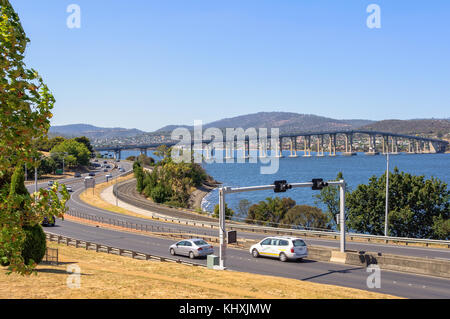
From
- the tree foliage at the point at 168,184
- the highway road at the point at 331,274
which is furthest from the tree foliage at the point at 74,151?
the highway road at the point at 331,274

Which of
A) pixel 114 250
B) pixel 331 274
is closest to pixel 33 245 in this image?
pixel 114 250

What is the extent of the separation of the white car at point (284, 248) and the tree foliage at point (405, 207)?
30155mm

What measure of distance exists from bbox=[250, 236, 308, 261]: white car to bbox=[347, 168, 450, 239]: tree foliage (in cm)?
3015

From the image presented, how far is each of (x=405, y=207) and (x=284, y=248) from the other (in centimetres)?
3208

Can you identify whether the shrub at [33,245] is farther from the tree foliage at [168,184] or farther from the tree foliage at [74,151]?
the tree foliage at [74,151]

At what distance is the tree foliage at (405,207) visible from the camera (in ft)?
175

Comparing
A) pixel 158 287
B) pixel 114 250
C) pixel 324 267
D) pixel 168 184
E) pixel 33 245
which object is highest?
pixel 33 245

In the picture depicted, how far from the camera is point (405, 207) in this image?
53.3 m

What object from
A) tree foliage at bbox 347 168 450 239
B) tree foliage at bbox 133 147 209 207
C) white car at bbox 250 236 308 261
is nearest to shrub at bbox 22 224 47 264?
white car at bbox 250 236 308 261

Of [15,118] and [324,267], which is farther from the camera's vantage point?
[324,267]

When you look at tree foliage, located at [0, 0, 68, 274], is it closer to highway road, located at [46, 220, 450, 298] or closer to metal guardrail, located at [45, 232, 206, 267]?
highway road, located at [46, 220, 450, 298]

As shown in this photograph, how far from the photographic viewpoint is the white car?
26625 mm

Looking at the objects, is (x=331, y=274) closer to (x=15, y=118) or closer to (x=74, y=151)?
(x=15, y=118)
